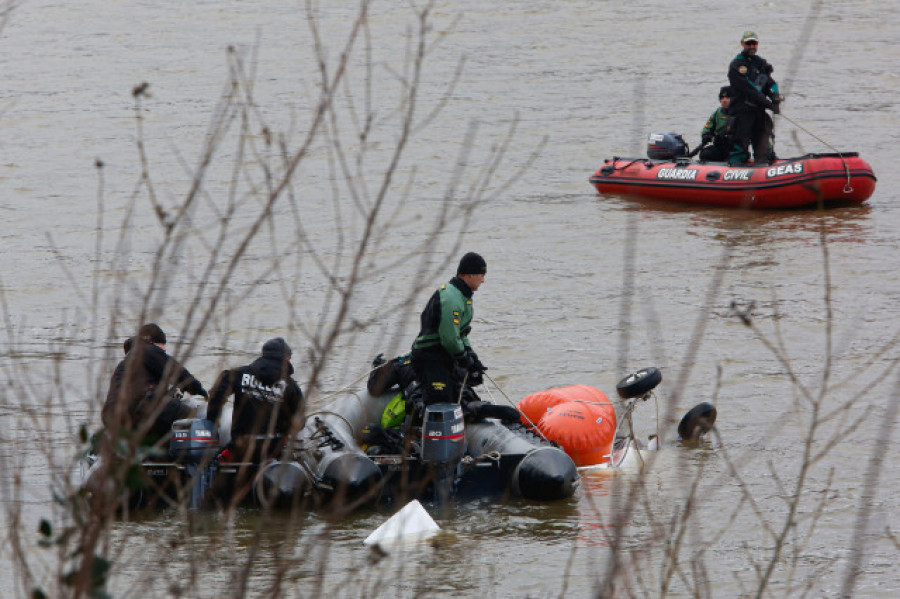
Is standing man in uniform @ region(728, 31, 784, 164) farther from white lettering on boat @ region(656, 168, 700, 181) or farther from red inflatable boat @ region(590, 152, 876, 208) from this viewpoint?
white lettering on boat @ region(656, 168, 700, 181)

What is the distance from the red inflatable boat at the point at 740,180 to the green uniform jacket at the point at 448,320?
347 inches

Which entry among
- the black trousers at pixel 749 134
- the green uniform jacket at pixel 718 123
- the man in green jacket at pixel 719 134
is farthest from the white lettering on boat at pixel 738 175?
the green uniform jacket at pixel 718 123

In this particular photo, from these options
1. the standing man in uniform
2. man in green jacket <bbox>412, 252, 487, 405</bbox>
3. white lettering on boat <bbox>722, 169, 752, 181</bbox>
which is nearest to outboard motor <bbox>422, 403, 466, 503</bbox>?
man in green jacket <bbox>412, 252, 487, 405</bbox>

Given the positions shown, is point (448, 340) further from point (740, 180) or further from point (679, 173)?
point (679, 173)

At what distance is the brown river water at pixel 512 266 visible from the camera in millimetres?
4328

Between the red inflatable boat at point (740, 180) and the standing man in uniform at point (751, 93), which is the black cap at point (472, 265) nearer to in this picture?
the standing man in uniform at point (751, 93)

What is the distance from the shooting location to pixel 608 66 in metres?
25.5

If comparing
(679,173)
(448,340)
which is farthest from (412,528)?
(679,173)

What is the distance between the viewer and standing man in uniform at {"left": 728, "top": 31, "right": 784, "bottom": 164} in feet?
53.2

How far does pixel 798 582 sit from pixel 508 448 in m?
2.14

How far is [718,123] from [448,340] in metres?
9.88

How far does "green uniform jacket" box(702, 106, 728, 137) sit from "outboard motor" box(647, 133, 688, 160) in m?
0.71

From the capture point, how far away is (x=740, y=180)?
57.2ft

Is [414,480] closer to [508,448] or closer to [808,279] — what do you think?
[508,448]
